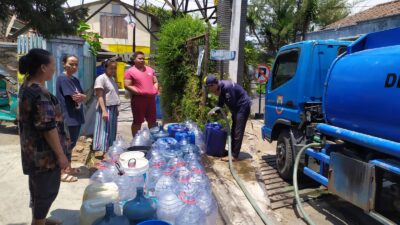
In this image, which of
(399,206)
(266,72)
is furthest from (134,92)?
(266,72)

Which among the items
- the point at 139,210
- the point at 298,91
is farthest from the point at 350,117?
the point at 139,210

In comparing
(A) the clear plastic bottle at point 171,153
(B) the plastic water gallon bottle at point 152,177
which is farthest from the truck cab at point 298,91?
(B) the plastic water gallon bottle at point 152,177

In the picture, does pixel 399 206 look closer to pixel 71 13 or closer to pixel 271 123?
pixel 271 123

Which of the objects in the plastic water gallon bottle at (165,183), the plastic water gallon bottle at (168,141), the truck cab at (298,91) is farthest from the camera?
the plastic water gallon bottle at (168,141)

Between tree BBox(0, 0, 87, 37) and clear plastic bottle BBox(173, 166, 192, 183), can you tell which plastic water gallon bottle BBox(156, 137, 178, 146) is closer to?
clear plastic bottle BBox(173, 166, 192, 183)

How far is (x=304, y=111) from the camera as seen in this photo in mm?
4859

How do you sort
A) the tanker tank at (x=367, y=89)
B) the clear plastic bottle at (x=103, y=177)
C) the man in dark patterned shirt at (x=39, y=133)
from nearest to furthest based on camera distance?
1. the man in dark patterned shirt at (x=39, y=133)
2. the tanker tank at (x=367, y=89)
3. the clear plastic bottle at (x=103, y=177)

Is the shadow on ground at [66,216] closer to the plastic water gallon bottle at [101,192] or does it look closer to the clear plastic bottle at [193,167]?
the plastic water gallon bottle at [101,192]

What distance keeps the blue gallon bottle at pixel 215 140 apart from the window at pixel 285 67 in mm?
1261

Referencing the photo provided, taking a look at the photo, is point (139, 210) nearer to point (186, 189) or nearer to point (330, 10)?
point (186, 189)

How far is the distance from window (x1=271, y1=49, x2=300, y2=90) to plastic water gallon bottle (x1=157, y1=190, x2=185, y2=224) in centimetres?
303

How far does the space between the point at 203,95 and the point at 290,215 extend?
382 centimetres

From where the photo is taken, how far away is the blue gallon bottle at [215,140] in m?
6.08

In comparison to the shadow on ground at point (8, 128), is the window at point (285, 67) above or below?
above
